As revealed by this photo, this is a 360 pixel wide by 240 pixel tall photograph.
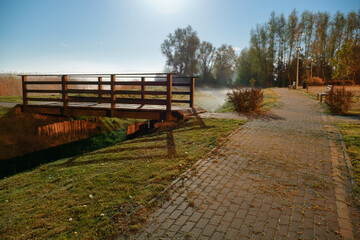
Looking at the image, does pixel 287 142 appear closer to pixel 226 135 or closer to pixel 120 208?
pixel 226 135

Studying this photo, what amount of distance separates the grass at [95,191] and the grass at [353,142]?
2.86m

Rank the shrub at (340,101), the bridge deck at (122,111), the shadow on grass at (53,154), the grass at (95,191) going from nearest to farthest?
1. the grass at (95,191)
2. the shadow on grass at (53,154)
3. the bridge deck at (122,111)
4. the shrub at (340,101)

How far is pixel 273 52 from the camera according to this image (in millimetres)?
47375

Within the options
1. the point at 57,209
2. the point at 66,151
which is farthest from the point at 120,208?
the point at 66,151

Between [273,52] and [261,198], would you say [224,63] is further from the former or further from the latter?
[261,198]

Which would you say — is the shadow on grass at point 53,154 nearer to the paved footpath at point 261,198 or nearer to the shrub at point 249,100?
the paved footpath at point 261,198

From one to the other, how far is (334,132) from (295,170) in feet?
13.7

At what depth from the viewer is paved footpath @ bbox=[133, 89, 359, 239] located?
9.48 ft

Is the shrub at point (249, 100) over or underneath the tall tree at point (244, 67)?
underneath

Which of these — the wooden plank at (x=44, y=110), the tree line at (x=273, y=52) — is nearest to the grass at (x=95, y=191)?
the wooden plank at (x=44, y=110)

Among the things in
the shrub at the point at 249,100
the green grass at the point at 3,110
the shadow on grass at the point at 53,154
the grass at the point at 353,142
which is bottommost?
the shadow on grass at the point at 53,154

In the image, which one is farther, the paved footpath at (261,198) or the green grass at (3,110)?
the green grass at (3,110)

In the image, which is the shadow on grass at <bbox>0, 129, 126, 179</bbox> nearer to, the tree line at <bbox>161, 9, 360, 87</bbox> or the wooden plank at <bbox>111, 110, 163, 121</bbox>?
the wooden plank at <bbox>111, 110, 163, 121</bbox>

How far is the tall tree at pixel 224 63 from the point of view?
50125 millimetres
